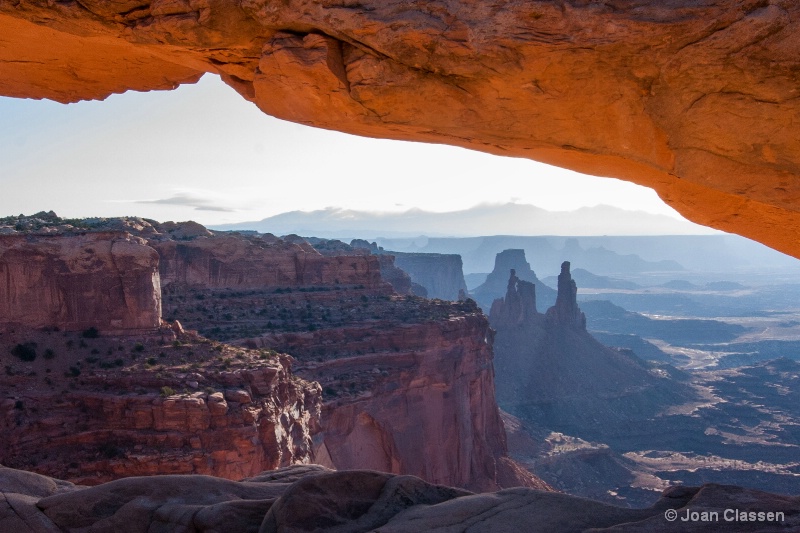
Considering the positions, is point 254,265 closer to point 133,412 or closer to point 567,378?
point 133,412

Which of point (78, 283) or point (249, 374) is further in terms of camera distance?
point (78, 283)

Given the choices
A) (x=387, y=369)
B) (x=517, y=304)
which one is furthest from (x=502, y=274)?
(x=387, y=369)

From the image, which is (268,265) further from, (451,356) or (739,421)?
(739,421)

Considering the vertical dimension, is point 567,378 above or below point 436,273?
below

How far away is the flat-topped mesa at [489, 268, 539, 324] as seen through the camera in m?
89.1

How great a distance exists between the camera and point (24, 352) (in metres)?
23.5

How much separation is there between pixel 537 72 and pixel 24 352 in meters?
21.7

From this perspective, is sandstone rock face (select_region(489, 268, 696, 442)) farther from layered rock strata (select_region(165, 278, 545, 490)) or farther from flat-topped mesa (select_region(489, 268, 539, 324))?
layered rock strata (select_region(165, 278, 545, 490))

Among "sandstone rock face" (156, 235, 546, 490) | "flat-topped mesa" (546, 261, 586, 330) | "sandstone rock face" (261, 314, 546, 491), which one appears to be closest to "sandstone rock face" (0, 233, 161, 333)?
"sandstone rock face" (156, 235, 546, 490)

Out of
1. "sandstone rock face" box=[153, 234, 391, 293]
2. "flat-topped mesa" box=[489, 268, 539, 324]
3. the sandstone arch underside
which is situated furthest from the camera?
"flat-topped mesa" box=[489, 268, 539, 324]

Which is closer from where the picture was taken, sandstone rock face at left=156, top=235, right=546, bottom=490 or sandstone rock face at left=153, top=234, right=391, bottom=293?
sandstone rock face at left=156, top=235, right=546, bottom=490

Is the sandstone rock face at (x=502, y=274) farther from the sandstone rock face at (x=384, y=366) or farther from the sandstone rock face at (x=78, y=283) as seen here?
the sandstone rock face at (x=78, y=283)

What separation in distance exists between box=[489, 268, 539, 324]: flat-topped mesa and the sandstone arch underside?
80.7m

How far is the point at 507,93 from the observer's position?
25.0 feet
